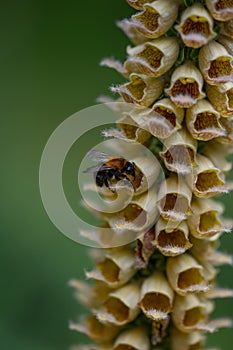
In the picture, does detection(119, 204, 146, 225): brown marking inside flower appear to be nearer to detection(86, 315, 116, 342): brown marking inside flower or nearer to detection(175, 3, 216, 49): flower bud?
detection(86, 315, 116, 342): brown marking inside flower

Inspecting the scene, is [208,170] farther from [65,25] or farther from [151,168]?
[65,25]

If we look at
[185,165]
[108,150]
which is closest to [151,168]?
[185,165]

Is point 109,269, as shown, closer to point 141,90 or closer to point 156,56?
point 141,90

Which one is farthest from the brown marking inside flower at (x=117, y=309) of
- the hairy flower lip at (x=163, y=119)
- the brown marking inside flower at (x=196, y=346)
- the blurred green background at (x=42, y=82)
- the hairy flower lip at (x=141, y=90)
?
the blurred green background at (x=42, y=82)

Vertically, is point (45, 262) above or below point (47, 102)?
below

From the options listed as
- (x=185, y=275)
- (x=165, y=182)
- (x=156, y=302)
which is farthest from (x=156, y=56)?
(x=156, y=302)

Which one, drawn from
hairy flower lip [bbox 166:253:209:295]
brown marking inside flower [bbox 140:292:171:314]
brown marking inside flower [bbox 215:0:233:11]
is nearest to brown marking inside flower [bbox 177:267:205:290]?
hairy flower lip [bbox 166:253:209:295]
